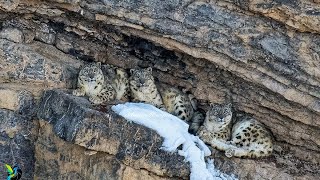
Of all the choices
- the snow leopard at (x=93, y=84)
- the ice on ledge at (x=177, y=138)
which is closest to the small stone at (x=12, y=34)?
the snow leopard at (x=93, y=84)

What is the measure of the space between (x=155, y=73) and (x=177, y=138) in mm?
1864

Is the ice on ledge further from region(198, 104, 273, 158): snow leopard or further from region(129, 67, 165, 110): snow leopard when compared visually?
region(129, 67, 165, 110): snow leopard

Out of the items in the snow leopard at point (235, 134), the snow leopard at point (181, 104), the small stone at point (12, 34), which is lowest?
the snow leopard at point (181, 104)

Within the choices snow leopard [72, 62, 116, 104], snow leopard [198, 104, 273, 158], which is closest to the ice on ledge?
snow leopard [198, 104, 273, 158]

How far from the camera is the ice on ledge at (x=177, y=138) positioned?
30.2ft

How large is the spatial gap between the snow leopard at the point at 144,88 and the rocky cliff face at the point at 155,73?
0.85ft

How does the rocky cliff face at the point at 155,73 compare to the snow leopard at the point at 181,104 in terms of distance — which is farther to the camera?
the snow leopard at the point at 181,104

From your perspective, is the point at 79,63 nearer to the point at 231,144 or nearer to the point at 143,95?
the point at 143,95

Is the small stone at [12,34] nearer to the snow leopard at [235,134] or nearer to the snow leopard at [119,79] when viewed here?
the snow leopard at [119,79]

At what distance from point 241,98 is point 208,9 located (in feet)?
5.13

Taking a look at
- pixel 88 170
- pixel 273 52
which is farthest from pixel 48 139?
pixel 273 52

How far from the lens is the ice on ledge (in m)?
9.22

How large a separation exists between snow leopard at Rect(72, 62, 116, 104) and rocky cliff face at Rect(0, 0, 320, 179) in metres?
0.28

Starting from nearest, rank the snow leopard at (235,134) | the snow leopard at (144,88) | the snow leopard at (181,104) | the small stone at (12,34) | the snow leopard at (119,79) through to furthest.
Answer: the snow leopard at (235,134), the small stone at (12,34), the snow leopard at (144,88), the snow leopard at (181,104), the snow leopard at (119,79)
